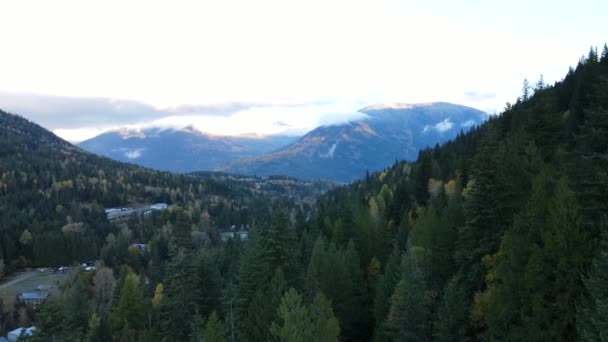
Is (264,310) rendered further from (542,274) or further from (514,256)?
(542,274)

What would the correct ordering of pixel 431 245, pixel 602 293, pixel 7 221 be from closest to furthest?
pixel 602 293
pixel 431 245
pixel 7 221

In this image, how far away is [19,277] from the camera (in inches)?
6166

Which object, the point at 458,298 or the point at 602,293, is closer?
the point at 602,293

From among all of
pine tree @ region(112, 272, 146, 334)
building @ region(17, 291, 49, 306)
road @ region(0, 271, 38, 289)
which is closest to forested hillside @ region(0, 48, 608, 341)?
pine tree @ region(112, 272, 146, 334)

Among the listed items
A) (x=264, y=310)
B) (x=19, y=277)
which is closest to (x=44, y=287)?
(x=19, y=277)

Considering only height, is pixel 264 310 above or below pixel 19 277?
above

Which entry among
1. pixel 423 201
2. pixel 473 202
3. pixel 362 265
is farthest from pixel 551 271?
pixel 423 201

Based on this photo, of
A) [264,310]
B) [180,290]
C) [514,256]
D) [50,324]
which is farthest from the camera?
[50,324]

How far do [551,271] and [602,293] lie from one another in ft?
17.0

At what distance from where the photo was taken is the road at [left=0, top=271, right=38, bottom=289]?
149 m

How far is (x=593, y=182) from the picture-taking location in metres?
28.1

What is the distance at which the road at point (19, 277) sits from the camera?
148625mm

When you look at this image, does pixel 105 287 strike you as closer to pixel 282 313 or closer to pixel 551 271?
pixel 282 313

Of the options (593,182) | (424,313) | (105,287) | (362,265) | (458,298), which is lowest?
(105,287)
